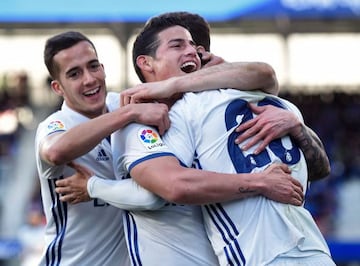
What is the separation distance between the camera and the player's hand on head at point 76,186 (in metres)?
4.77

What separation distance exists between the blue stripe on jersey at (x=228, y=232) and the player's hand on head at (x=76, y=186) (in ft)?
2.58

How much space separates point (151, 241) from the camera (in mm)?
4383

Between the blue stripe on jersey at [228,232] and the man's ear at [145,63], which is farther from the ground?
the man's ear at [145,63]

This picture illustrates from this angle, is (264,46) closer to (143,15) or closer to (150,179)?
(143,15)

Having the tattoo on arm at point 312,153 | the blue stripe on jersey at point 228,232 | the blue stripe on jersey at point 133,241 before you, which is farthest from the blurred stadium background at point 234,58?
the blue stripe on jersey at point 228,232

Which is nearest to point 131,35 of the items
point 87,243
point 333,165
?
point 333,165

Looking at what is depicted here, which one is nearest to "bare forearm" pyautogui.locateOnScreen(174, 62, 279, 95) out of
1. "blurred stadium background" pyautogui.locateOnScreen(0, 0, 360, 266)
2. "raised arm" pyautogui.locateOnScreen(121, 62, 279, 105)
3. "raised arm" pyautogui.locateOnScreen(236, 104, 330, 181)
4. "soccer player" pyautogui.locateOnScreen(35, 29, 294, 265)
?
"raised arm" pyautogui.locateOnScreen(121, 62, 279, 105)

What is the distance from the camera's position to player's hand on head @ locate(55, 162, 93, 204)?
4.77m

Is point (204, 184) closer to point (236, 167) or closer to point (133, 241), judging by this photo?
point (236, 167)

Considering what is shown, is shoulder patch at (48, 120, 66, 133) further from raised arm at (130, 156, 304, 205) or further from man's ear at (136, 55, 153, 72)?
raised arm at (130, 156, 304, 205)

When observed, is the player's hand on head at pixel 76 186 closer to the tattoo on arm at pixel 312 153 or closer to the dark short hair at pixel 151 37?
the dark short hair at pixel 151 37

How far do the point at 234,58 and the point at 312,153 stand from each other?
1803cm

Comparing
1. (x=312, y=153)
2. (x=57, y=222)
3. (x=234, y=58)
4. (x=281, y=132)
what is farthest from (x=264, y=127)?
(x=234, y=58)

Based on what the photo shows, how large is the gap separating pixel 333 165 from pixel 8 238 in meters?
5.85
